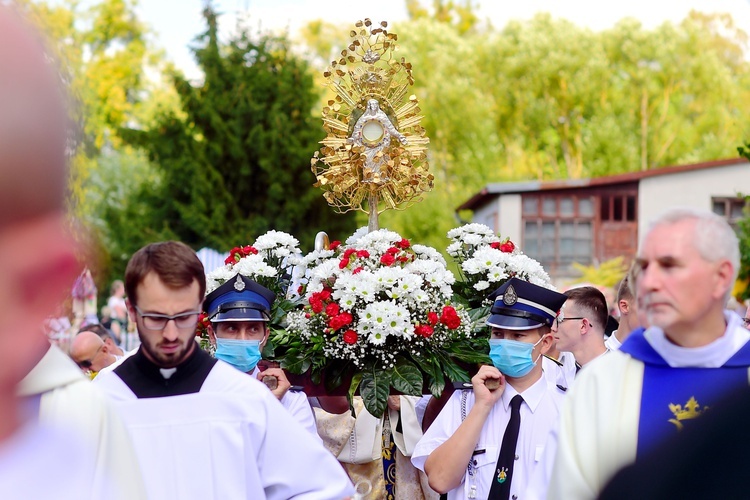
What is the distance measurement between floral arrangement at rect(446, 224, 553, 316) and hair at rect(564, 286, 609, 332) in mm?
752

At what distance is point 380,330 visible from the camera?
20.2ft

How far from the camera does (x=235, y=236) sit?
24484mm

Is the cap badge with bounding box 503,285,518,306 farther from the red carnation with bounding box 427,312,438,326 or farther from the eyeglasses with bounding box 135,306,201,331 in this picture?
the eyeglasses with bounding box 135,306,201,331

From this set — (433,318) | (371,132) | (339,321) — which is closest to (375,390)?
(339,321)

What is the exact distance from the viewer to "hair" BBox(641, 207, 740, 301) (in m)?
2.79

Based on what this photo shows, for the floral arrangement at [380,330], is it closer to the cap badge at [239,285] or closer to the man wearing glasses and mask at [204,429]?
the cap badge at [239,285]

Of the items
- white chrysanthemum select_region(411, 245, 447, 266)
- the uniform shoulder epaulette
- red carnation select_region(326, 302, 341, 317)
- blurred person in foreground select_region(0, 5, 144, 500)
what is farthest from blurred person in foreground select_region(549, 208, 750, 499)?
white chrysanthemum select_region(411, 245, 447, 266)

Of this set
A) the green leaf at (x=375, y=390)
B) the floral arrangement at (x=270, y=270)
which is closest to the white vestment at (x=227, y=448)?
the green leaf at (x=375, y=390)

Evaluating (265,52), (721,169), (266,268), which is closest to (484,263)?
(266,268)

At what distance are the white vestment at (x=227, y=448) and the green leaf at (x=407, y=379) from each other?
214 cm

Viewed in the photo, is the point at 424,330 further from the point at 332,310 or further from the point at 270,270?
the point at 270,270

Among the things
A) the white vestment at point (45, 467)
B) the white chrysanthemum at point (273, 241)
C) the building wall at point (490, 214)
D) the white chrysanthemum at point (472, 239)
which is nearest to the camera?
the white vestment at point (45, 467)

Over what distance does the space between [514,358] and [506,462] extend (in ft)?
1.92

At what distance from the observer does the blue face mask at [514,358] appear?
5.87 m
